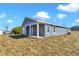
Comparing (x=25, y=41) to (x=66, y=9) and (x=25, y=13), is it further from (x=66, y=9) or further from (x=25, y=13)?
(x=66, y=9)

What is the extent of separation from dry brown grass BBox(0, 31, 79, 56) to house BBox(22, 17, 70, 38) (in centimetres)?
10

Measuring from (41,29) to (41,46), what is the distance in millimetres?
338

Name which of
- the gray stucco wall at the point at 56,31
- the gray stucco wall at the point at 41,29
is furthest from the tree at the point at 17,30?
the gray stucco wall at the point at 56,31

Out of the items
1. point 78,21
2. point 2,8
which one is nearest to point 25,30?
point 2,8

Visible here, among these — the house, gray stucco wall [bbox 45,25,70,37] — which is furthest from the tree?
gray stucco wall [bbox 45,25,70,37]

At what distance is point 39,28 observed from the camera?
6.74 meters

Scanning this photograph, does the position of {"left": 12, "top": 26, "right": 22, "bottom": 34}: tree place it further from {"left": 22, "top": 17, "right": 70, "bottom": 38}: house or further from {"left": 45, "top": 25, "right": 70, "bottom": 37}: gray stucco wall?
{"left": 45, "top": 25, "right": 70, "bottom": 37}: gray stucco wall

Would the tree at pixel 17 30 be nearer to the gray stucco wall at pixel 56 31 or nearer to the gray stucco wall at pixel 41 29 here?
the gray stucco wall at pixel 41 29

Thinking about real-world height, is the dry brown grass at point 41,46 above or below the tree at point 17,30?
below

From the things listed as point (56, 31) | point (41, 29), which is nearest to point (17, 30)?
point (41, 29)

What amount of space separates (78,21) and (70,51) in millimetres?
611

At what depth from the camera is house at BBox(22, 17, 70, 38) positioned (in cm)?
675

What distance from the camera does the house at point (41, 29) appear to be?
6.75m

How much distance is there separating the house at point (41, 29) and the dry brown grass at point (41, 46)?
0.33 feet
